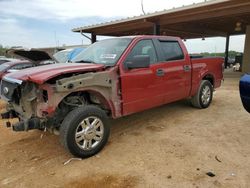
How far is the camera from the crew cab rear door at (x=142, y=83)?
14.4 feet

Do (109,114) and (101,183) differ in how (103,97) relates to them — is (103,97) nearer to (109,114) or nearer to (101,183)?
(109,114)

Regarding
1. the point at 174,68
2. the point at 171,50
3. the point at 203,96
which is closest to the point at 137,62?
the point at 174,68

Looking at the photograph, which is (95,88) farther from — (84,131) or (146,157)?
(146,157)

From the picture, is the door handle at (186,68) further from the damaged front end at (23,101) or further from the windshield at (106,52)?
the damaged front end at (23,101)

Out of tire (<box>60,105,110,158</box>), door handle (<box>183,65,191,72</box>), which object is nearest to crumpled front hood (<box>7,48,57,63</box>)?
tire (<box>60,105,110,158</box>)

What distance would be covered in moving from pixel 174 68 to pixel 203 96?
160 centimetres

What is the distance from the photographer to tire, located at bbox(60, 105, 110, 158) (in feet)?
11.7

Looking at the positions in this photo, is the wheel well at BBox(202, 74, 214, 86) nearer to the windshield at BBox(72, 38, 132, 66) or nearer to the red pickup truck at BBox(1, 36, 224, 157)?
the red pickup truck at BBox(1, 36, 224, 157)

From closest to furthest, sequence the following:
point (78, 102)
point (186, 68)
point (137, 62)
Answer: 1. point (78, 102)
2. point (137, 62)
3. point (186, 68)

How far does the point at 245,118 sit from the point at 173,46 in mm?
2296

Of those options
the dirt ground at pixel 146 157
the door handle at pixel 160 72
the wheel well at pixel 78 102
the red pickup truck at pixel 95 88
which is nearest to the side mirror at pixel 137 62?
the red pickup truck at pixel 95 88

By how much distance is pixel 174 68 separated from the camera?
17.7 ft

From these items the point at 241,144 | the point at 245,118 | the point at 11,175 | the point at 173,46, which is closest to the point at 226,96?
the point at 245,118

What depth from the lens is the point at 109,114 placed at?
4434 mm
